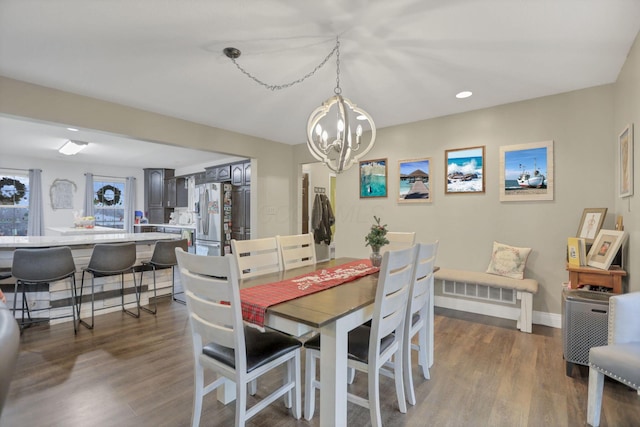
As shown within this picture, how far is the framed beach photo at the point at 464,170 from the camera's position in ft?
12.3

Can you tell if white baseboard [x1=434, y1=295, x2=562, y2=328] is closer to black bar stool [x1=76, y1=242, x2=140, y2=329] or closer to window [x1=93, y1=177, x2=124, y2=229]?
black bar stool [x1=76, y1=242, x2=140, y2=329]

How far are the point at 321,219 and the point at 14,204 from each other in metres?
6.45

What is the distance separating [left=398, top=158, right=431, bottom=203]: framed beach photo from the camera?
414 centimetres

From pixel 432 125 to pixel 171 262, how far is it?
3802 millimetres

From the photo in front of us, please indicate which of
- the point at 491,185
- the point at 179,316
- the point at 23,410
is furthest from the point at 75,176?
the point at 491,185

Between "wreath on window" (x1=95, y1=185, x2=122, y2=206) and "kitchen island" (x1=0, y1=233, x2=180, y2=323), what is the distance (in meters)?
4.38

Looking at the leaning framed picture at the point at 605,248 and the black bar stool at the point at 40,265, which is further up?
the leaning framed picture at the point at 605,248

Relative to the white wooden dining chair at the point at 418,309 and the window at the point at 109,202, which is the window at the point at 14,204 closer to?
the window at the point at 109,202

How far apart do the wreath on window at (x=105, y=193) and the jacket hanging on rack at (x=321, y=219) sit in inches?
211

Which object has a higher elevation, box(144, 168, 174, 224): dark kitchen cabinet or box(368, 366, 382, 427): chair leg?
box(144, 168, 174, 224): dark kitchen cabinet

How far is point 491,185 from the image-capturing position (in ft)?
12.1

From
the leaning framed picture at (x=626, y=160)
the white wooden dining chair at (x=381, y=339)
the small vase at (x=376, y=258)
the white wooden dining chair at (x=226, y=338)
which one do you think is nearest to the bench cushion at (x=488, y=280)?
the leaning framed picture at (x=626, y=160)

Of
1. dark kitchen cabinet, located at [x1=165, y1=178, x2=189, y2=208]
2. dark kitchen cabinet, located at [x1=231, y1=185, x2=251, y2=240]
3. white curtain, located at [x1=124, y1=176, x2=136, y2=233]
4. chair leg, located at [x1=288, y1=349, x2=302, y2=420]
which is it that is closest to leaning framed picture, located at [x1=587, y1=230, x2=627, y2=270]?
chair leg, located at [x1=288, y1=349, x2=302, y2=420]

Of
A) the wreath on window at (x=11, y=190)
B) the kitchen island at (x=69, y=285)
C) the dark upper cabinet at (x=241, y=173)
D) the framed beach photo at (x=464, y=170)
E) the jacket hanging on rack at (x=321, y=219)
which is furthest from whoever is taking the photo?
the wreath on window at (x=11, y=190)
